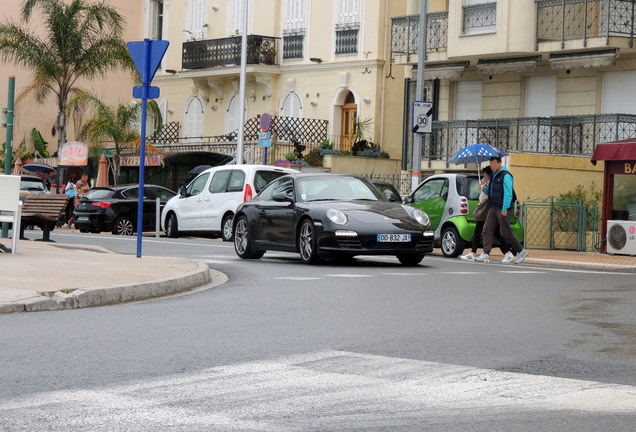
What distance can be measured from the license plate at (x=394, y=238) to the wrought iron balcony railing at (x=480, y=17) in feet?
57.2

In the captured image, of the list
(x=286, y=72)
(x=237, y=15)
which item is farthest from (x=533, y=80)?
(x=237, y=15)

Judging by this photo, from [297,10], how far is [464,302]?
32.8m

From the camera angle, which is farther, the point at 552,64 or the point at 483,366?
the point at 552,64


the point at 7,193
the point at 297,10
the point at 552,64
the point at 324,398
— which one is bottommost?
the point at 324,398

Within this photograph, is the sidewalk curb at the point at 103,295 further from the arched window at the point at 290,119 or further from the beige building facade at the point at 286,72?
the arched window at the point at 290,119

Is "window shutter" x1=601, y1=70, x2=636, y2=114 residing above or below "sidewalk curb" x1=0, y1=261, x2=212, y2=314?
above

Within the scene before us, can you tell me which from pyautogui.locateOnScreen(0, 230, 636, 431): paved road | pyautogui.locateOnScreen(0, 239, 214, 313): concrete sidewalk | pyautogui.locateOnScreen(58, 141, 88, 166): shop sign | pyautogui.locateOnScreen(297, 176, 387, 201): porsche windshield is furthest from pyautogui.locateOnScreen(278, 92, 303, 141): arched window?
pyautogui.locateOnScreen(0, 230, 636, 431): paved road

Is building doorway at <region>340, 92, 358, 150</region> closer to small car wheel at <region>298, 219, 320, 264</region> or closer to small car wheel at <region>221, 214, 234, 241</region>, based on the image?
small car wheel at <region>221, 214, 234, 241</region>

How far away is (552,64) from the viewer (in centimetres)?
3228

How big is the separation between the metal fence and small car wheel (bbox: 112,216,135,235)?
10.8m

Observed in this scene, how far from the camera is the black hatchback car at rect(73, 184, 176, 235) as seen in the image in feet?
103

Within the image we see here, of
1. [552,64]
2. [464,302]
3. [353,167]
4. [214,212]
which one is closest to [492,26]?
[552,64]

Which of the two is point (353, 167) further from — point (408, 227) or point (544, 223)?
point (408, 227)

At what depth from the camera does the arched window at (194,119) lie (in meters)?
48.2
